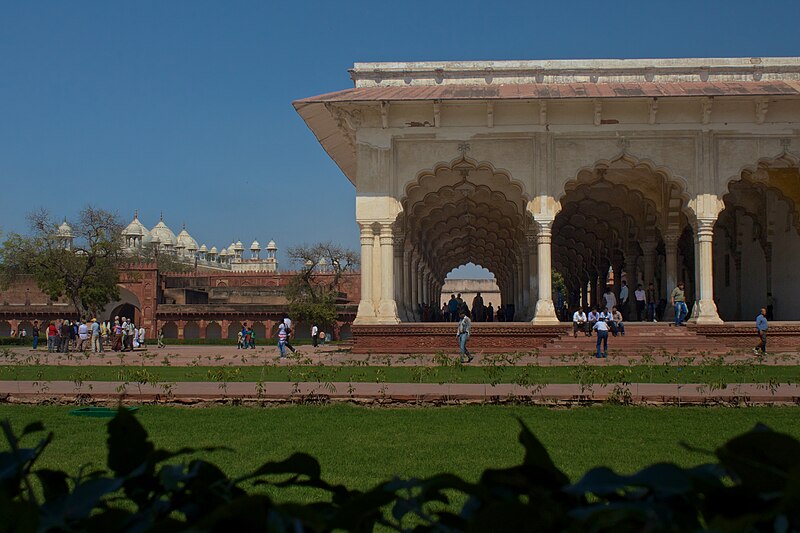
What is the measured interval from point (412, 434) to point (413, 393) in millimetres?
1946

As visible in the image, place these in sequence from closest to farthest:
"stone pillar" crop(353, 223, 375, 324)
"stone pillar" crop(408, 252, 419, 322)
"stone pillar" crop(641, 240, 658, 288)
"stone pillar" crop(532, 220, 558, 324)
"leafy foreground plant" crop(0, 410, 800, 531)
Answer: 1. "leafy foreground plant" crop(0, 410, 800, 531)
2. "stone pillar" crop(532, 220, 558, 324)
3. "stone pillar" crop(353, 223, 375, 324)
4. "stone pillar" crop(641, 240, 658, 288)
5. "stone pillar" crop(408, 252, 419, 322)

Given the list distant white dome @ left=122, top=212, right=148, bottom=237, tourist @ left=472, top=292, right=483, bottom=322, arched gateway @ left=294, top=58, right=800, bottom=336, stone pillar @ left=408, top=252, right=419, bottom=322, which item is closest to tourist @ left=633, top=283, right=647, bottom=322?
arched gateway @ left=294, top=58, right=800, bottom=336

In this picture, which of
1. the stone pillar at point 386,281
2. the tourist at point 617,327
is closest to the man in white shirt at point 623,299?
the tourist at point 617,327

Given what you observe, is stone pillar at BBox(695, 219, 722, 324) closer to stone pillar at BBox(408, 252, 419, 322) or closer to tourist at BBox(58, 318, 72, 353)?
stone pillar at BBox(408, 252, 419, 322)

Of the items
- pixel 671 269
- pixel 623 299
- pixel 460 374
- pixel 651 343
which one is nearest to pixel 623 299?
pixel 623 299

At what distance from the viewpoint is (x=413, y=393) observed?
8.75m

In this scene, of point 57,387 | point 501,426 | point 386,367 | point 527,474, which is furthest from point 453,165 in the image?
point 527,474

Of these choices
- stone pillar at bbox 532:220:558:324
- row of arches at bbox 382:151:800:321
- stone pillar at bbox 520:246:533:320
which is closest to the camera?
stone pillar at bbox 532:220:558:324

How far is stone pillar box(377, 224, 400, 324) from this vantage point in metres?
18.5

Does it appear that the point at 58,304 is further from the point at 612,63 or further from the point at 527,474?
the point at 527,474

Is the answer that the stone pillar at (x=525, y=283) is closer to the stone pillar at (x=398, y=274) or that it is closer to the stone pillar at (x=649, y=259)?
the stone pillar at (x=649, y=259)

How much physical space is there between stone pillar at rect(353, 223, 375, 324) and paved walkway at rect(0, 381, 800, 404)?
28.4ft

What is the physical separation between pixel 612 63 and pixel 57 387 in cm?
1416

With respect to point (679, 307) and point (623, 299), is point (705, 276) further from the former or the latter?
point (623, 299)
